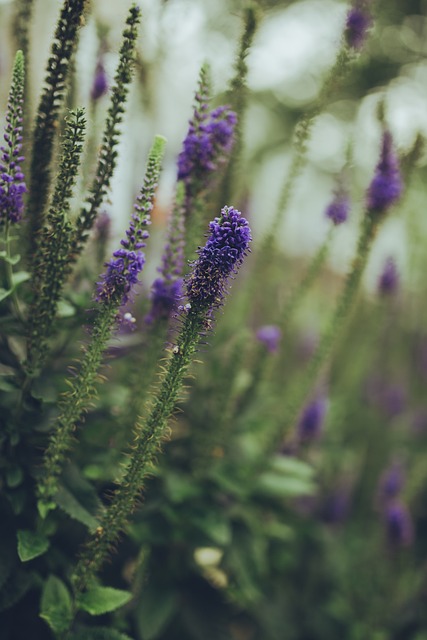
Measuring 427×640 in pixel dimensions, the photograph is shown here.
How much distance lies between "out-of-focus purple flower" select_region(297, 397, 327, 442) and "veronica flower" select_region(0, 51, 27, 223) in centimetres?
211

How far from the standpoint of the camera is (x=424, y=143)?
8.77 feet

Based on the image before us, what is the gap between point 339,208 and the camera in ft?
9.21

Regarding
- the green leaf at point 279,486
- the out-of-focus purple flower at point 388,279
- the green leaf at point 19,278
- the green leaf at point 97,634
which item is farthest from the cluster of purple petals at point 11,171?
the out-of-focus purple flower at point 388,279

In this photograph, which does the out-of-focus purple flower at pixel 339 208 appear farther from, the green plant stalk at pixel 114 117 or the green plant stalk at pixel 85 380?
the green plant stalk at pixel 85 380

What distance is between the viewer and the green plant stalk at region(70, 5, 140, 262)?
1.65 metres

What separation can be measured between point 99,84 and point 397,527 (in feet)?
8.84

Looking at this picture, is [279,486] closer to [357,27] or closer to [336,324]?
[336,324]

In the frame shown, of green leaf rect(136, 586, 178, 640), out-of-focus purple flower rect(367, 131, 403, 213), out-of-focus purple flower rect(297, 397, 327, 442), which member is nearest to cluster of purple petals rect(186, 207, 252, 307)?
out-of-focus purple flower rect(367, 131, 403, 213)

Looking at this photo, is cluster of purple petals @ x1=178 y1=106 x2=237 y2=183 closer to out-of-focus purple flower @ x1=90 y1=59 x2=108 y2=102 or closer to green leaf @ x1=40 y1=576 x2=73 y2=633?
out-of-focus purple flower @ x1=90 y1=59 x2=108 y2=102

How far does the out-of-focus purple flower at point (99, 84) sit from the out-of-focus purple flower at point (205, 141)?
0.70m

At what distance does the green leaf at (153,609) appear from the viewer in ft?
7.73

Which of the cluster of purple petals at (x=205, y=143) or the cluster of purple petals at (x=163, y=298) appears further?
the cluster of purple petals at (x=163, y=298)

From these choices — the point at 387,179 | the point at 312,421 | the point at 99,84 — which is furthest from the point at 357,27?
the point at 312,421

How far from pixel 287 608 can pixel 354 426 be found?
1734 mm
